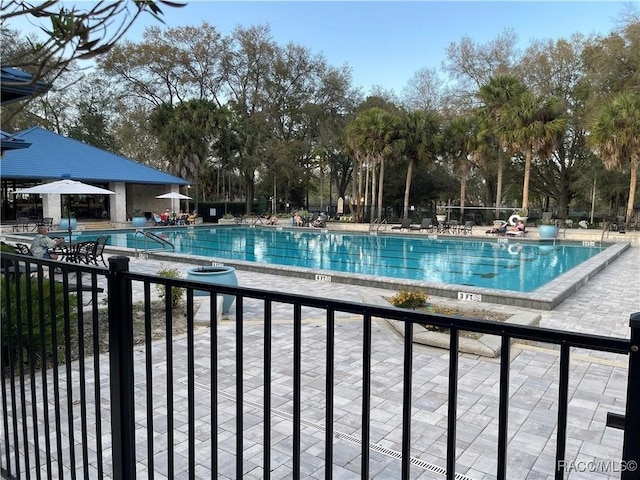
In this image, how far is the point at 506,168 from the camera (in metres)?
33.3

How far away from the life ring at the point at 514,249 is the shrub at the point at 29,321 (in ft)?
50.3

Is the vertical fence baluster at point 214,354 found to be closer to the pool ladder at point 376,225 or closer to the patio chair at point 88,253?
the patio chair at point 88,253

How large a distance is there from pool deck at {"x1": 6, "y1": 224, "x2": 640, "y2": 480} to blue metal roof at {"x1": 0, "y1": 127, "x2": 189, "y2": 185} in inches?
912

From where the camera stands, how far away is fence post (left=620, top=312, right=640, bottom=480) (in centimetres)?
101

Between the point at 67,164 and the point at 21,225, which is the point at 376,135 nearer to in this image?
the point at 67,164

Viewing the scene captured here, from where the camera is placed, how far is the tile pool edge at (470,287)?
314 inches

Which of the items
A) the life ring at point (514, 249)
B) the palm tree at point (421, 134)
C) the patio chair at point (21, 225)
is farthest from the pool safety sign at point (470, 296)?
the patio chair at point (21, 225)

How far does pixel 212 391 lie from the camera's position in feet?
6.09

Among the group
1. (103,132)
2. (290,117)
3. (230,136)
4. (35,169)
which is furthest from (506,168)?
(103,132)

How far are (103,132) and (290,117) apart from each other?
1576 cm

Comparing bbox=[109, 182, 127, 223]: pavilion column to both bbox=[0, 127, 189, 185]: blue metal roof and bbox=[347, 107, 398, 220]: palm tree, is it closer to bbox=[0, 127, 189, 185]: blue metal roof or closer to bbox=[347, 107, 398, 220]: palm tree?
bbox=[0, 127, 189, 185]: blue metal roof

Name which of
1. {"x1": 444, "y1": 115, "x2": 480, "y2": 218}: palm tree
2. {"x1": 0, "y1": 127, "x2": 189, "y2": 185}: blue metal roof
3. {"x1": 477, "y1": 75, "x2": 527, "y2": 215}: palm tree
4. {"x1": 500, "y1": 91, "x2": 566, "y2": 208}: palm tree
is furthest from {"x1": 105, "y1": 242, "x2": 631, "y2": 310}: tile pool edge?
{"x1": 0, "y1": 127, "x2": 189, "y2": 185}: blue metal roof

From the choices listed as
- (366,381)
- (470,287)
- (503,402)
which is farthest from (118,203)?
(503,402)

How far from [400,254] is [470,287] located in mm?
7511
